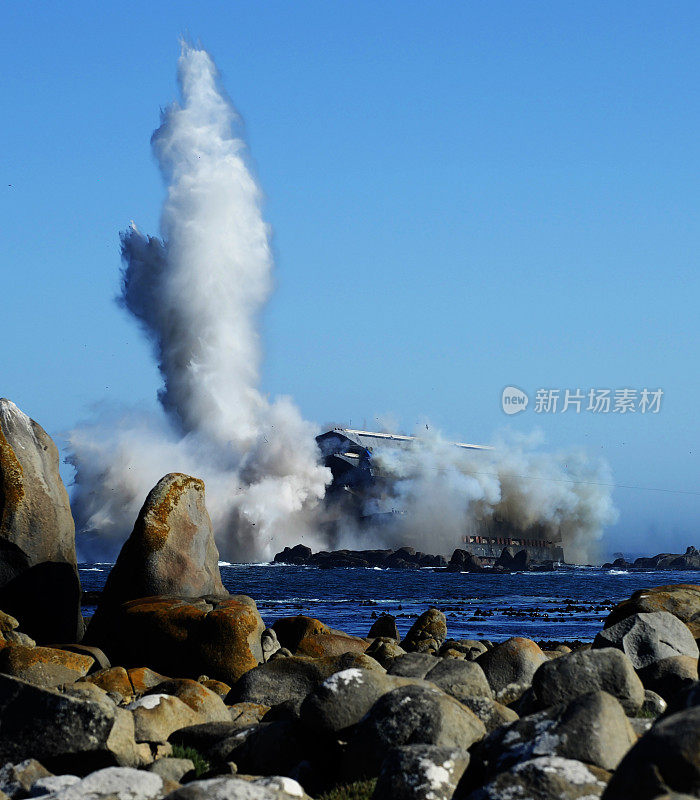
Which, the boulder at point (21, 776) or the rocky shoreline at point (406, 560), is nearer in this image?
the boulder at point (21, 776)

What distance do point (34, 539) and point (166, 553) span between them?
326 cm

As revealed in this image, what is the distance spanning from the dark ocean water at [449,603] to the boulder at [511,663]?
67.5 ft

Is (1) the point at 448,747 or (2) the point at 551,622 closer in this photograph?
(1) the point at 448,747

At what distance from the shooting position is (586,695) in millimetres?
8398

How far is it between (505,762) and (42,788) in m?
4.17

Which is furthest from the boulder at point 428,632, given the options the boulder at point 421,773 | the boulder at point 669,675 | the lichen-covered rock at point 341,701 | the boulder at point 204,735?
the boulder at point 421,773

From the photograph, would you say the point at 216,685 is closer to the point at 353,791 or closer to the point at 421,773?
the point at 353,791

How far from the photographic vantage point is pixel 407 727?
976cm

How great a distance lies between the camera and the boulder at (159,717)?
12.1 metres

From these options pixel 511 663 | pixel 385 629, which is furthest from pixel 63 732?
pixel 385 629

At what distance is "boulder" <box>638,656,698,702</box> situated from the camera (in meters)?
13.9

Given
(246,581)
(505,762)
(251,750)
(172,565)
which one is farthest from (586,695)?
(246,581)

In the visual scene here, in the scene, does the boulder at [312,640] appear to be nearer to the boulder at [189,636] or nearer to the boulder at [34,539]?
the boulder at [189,636]

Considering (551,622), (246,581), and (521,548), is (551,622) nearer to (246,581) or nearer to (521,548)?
(246,581)
